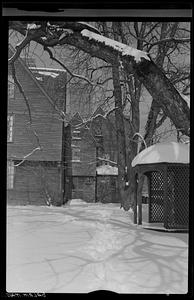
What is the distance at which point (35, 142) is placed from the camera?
86.4 inches

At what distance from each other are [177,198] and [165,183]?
0.23 m

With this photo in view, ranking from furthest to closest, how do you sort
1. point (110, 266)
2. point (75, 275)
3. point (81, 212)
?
point (81, 212) < point (110, 266) < point (75, 275)

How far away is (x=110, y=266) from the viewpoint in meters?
1.96

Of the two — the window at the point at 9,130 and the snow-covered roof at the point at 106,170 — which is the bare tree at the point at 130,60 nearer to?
the snow-covered roof at the point at 106,170

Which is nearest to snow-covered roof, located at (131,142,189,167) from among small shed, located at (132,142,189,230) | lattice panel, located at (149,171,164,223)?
small shed, located at (132,142,189,230)

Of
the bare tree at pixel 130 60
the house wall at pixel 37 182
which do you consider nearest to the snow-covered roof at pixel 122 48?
the bare tree at pixel 130 60

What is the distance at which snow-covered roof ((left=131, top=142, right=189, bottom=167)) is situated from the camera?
2096 mm

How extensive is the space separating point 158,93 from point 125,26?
1.73ft

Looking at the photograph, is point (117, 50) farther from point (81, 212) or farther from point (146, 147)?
point (81, 212)

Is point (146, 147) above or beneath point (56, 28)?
beneath

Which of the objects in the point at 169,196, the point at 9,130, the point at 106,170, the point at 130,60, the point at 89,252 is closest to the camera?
the point at 9,130

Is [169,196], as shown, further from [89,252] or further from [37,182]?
[37,182]

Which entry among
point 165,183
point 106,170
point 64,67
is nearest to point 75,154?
point 106,170
